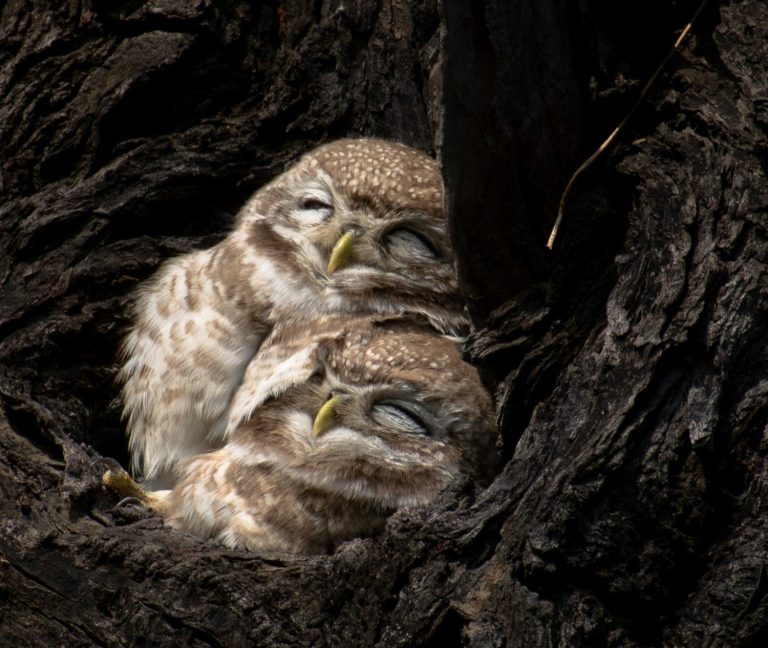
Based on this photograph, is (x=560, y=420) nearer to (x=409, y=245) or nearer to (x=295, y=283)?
(x=409, y=245)

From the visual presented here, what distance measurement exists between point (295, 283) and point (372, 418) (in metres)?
0.60

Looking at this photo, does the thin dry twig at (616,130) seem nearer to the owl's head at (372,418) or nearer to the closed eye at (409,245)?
the owl's head at (372,418)

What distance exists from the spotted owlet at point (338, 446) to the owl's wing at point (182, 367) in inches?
7.2

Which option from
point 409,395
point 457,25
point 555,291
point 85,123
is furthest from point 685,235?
point 85,123

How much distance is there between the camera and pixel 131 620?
265cm

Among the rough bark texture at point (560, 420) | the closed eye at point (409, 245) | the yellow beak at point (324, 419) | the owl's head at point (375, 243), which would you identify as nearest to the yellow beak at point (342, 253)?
the owl's head at point (375, 243)

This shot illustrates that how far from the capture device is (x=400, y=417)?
117 inches

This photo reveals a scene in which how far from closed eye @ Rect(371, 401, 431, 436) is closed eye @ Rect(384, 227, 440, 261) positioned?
54cm

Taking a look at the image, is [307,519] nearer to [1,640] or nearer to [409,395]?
[409,395]

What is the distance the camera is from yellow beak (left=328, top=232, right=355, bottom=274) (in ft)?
10.8

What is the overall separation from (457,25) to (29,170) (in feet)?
5.83

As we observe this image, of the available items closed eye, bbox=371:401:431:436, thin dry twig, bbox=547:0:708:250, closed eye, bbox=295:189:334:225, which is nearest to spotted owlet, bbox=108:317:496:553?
closed eye, bbox=371:401:431:436

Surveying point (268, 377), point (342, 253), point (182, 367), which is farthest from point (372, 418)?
point (182, 367)

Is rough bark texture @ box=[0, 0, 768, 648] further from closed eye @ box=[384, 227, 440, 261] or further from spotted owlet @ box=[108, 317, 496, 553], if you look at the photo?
closed eye @ box=[384, 227, 440, 261]
